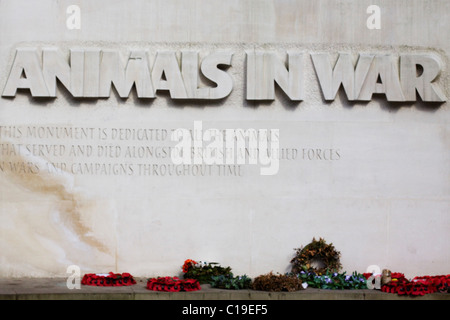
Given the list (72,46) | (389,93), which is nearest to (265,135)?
(389,93)

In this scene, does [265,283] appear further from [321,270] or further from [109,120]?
[109,120]

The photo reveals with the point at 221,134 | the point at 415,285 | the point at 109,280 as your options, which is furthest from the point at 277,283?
the point at 221,134

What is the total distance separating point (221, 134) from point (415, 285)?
5.05 m

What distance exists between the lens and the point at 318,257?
57.7 ft

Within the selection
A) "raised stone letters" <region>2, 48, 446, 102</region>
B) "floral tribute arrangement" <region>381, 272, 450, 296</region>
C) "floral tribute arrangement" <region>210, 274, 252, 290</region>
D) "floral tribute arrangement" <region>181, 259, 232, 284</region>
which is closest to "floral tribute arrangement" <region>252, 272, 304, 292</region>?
"floral tribute arrangement" <region>210, 274, 252, 290</region>

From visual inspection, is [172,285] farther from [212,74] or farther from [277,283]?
[212,74]

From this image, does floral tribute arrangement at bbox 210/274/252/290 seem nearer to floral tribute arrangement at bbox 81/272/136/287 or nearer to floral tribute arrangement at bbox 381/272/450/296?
floral tribute arrangement at bbox 81/272/136/287

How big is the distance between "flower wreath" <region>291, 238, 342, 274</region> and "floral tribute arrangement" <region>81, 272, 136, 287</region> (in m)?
3.50

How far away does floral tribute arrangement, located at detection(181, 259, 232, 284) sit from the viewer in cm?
1698

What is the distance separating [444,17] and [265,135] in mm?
4672

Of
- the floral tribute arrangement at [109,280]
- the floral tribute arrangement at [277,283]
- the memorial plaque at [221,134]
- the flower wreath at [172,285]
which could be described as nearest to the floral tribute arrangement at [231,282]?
the floral tribute arrangement at [277,283]

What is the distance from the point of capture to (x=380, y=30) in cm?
1783

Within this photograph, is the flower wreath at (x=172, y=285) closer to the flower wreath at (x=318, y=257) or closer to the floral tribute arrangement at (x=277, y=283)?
the floral tribute arrangement at (x=277, y=283)

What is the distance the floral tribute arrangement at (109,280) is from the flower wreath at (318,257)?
3.50m
